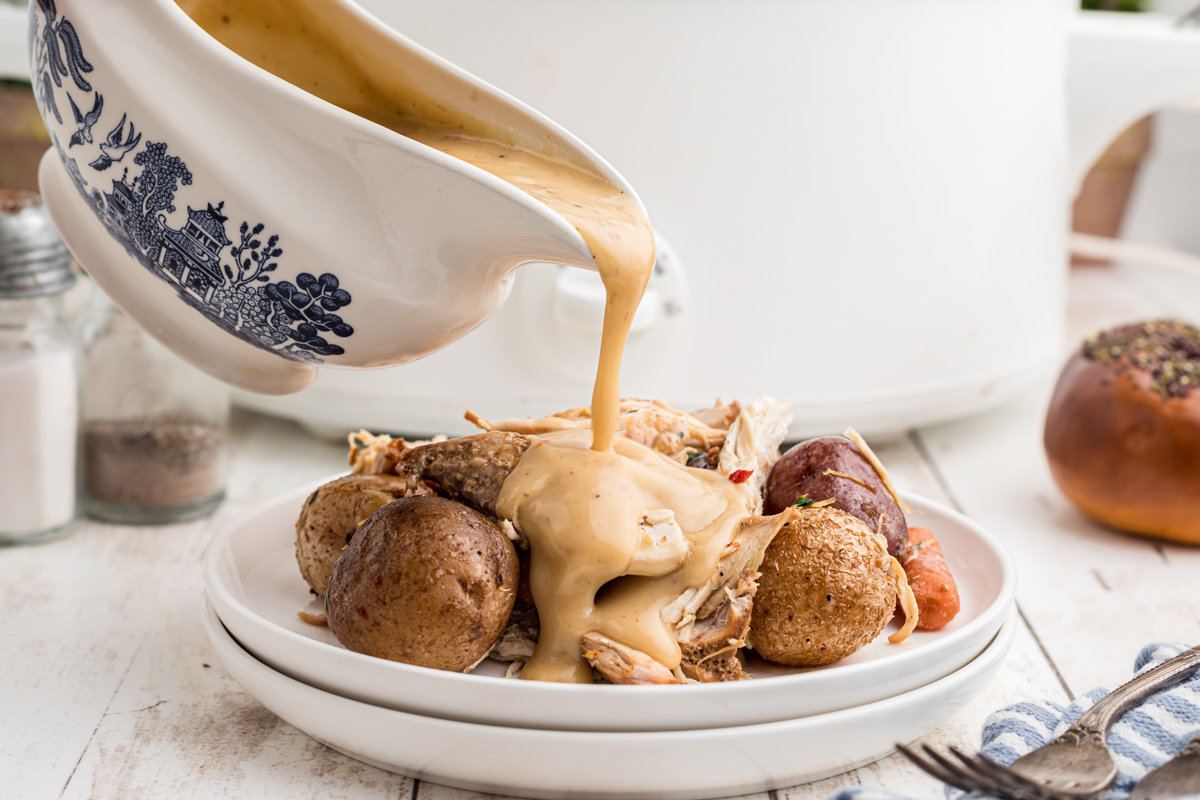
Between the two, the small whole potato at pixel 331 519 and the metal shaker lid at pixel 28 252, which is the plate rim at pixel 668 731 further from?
the metal shaker lid at pixel 28 252

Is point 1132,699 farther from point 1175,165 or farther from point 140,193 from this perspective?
point 1175,165

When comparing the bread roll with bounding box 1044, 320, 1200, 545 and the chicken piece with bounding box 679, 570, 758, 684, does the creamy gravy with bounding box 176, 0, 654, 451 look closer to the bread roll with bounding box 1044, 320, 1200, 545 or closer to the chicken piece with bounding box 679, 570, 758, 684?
the chicken piece with bounding box 679, 570, 758, 684

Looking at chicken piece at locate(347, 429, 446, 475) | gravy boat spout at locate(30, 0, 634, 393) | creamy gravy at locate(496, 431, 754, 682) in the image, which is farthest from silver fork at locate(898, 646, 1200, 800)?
chicken piece at locate(347, 429, 446, 475)

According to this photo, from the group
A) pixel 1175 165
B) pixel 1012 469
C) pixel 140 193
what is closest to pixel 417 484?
pixel 140 193

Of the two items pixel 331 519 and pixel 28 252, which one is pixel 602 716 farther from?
pixel 28 252

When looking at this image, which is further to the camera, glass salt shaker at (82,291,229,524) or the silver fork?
glass salt shaker at (82,291,229,524)

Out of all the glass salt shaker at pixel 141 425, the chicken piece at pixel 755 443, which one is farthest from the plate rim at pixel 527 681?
the glass salt shaker at pixel 141 425
